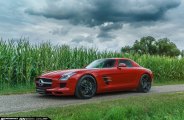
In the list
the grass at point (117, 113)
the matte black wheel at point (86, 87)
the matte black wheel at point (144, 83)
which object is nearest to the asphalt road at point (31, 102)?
the matte black wheel at point (86, 87)

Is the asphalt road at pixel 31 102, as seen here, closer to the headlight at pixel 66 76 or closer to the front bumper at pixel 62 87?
the front bumper at pixel 62 87

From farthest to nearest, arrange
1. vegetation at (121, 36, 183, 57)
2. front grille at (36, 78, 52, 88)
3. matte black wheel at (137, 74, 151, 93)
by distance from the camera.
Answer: vegetation at (121, 36, 183, 57), matte black wheel at (137, 74, 151, 93), front grille at (36, 78, 52, 88)

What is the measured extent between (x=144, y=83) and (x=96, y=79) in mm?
3361

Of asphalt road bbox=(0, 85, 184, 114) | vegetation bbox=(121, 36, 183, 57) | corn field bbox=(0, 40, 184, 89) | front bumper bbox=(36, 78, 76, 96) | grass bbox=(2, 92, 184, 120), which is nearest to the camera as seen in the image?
grass bbox=(2, 92, 184, 120)

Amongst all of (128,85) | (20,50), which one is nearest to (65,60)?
(20,50)

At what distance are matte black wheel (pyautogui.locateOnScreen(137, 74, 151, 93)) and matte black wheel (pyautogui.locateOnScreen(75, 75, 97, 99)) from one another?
3108 millimetres

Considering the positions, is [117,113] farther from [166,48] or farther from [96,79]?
[166,48]

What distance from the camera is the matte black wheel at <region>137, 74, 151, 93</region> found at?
15406 millimetres

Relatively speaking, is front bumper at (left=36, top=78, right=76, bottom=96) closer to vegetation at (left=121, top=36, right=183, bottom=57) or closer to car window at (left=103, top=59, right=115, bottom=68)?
car window at (left=103, top=59, right=115, bottom=68)

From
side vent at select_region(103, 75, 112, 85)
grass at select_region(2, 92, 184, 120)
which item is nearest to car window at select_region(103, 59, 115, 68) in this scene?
side vent at select_region(103, 75, 112, 85)

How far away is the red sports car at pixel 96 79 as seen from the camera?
480 inches

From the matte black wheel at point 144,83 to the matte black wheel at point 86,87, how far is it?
3.11 metres

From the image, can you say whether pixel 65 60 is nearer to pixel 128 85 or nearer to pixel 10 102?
pixel 128 85

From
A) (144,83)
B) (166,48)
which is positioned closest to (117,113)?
(144,83)
